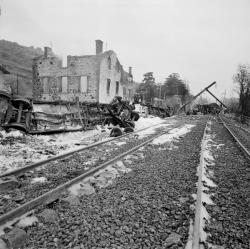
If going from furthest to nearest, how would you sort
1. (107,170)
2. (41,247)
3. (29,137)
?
1. (29,137)
2. (107,170)
3. (41,247)

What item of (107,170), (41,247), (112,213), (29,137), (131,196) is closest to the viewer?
(41,247)

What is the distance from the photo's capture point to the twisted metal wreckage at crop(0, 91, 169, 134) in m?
9.40

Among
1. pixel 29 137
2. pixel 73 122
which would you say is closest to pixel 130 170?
pixel 29 137

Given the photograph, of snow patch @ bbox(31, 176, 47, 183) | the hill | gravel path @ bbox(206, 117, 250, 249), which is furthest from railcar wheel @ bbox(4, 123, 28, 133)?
the hill

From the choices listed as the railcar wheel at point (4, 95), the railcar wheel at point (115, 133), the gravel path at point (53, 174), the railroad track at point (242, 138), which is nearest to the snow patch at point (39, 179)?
the gravel path at point (53, 174)

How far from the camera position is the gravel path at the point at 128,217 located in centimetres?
287

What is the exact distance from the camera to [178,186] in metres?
4.84

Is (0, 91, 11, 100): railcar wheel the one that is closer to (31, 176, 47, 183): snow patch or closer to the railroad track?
(31, 176, 47, 183): snow patch

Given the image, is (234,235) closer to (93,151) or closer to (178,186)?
(178,186)

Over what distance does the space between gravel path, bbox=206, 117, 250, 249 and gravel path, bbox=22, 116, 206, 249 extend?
1.33 ft

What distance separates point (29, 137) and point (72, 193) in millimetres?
5809

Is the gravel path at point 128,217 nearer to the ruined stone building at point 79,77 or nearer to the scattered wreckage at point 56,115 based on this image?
the scattered wreckage at point 56,115

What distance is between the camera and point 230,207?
13.1 feet

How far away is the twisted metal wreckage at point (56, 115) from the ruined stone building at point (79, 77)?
1247cm
